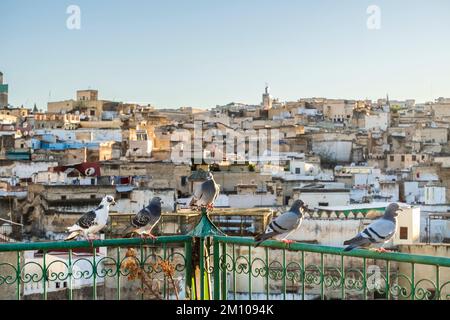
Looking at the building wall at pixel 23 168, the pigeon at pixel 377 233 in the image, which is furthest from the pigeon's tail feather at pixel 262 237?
the building wall at pixel 23 168

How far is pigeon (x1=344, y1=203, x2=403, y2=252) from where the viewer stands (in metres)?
3.75

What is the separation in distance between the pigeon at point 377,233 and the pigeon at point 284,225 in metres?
0.46

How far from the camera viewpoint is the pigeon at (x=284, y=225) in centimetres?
412

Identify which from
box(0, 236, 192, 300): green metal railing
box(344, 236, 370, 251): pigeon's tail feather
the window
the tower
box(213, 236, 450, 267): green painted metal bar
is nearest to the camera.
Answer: box(213, 236, 450, 267): green painted metal bar

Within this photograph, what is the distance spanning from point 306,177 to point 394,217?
64.9 ft

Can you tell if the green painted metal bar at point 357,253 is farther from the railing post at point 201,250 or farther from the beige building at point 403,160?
the beige building at point 403,160

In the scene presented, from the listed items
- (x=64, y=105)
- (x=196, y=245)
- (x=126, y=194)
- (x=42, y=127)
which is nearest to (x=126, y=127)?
(x=42, y=127)

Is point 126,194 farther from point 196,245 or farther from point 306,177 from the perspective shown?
point 196,245

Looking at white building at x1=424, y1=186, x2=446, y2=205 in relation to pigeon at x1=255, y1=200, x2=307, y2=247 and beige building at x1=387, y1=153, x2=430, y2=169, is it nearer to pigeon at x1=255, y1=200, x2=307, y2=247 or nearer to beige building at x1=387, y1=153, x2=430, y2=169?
beige building at x1=387, y1=153, x2=430, y2=169

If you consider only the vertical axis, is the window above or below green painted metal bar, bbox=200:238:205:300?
below

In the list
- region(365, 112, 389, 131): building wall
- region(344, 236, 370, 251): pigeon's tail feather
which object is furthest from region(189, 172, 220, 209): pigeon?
region(365, 112, 389, 131): building wall

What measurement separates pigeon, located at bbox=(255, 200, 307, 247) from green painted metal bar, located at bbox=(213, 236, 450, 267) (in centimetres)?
8

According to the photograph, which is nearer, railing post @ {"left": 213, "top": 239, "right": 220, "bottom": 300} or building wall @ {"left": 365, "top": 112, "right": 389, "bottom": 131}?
railing post @ {"left": 213, "top": 239, "right": 220, "bottom": 300}
